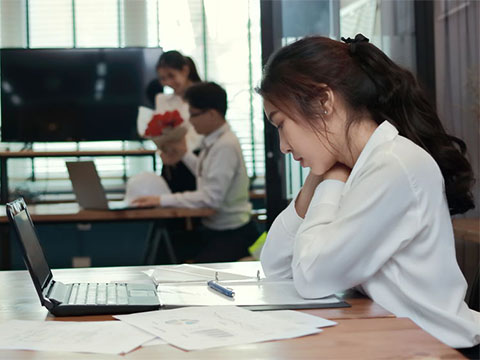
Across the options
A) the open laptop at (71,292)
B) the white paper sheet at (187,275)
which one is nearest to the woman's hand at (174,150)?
the white paper sheet at (187,275)

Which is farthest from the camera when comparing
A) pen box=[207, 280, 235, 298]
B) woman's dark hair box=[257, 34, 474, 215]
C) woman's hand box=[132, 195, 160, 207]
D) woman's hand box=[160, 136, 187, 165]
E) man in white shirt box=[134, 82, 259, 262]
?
woman's hand box=[160, 136, 187, 165]

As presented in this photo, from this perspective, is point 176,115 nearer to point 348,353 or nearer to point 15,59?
point 15,59

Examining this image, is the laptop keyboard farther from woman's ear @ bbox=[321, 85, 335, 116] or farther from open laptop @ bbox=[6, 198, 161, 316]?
woman's ear @ bbox=[321, 85, 335, 116]

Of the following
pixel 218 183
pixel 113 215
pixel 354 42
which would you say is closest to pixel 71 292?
pixel 354 42

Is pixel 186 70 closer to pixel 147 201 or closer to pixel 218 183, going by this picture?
pixel 218 183

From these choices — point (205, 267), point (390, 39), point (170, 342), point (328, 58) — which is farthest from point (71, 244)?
point (170, 342)

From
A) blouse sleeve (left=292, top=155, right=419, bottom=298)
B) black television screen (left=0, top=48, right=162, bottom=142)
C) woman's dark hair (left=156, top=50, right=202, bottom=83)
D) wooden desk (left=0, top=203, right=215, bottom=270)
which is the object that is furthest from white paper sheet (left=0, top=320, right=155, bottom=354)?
black television screen (left=0, top=48, right=162, bottom=142)

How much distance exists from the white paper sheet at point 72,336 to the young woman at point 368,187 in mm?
398

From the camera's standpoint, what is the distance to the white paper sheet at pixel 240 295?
129 cm

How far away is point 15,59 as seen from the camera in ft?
17.3

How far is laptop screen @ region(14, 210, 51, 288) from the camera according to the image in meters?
1.25

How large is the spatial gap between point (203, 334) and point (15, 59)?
15.1ft

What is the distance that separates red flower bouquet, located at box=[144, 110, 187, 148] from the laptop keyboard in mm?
2772

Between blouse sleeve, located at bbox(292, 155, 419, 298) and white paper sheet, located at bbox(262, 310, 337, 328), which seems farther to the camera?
blouse sleeve, located at bbox(292, 155, 419, 298)
